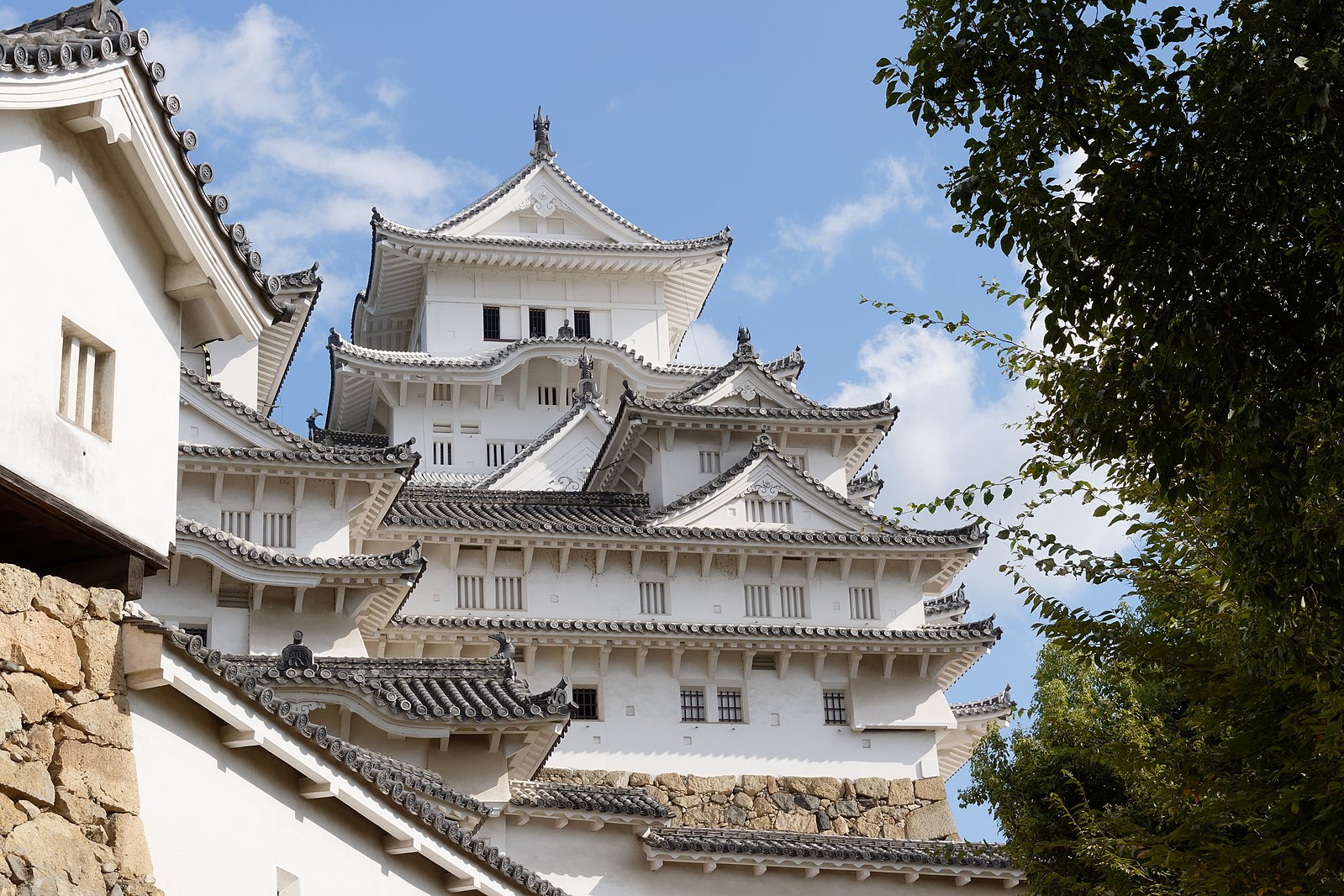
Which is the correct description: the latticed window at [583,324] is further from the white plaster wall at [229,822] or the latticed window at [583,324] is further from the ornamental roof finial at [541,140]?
the white plaster wall at [229,822]

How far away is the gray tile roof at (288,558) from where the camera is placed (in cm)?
2508

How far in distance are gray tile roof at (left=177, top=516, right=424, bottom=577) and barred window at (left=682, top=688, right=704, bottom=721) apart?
743 centimetres

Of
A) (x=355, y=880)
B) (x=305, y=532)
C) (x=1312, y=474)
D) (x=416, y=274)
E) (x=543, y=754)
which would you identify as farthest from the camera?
(x=416, y=274)

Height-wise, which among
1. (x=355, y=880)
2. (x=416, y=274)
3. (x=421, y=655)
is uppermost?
(x=416, y=274)

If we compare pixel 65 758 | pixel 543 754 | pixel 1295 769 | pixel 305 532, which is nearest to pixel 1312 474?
pixel 1295 769

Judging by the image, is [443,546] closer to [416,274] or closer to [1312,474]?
[416,274]

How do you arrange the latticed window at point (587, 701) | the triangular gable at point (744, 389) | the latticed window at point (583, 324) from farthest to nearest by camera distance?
the latticed window at point (583, 324) < the triangular gable at point (744, 389) < the latticed window at point (587, 701)

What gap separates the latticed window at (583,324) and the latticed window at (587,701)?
18831mm

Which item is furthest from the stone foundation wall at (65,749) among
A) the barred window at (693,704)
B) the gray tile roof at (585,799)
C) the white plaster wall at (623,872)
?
the barred window at (693,704)

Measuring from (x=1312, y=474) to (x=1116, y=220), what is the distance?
6.29 ft

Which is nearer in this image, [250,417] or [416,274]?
[250,417]

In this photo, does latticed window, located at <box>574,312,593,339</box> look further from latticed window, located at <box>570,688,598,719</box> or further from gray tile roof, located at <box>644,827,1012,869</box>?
gray tile roof, located at <box>644,827,1012,869</box>

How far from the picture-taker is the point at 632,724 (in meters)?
30.5

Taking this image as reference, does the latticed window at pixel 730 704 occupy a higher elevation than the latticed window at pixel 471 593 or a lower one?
lower
